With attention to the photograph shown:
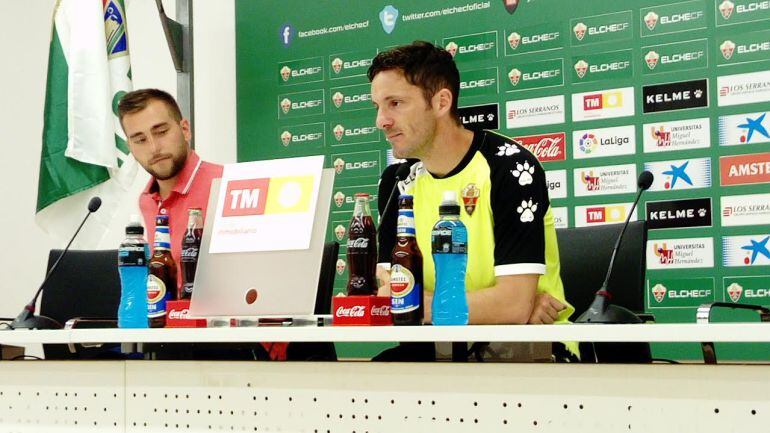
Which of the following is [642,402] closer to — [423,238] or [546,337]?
[546,337]

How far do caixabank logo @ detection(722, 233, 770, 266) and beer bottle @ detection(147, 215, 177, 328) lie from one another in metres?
1.97

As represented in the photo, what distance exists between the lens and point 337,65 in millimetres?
3793

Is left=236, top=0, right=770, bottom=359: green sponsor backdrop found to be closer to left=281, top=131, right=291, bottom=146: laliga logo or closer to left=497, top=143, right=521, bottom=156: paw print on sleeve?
left=281, top=131, right=291, bottom=146: laliga logo

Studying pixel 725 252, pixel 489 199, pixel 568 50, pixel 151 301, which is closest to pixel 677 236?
pixel 725 252

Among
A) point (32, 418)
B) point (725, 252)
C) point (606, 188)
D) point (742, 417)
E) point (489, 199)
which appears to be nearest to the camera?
point (742, 417)

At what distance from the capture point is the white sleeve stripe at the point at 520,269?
2.00m

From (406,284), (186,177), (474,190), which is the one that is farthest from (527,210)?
(186,177)

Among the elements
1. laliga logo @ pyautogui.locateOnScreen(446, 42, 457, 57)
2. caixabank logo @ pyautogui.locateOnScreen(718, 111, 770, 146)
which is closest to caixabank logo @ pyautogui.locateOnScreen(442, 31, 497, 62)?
laliga logo @ pyautogui.locateOnScreen(446, 42, 457, 57)

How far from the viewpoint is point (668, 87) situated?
314cm

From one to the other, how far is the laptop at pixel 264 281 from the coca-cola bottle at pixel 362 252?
7cm

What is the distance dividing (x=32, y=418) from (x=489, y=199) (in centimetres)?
113

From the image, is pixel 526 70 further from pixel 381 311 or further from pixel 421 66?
pixel 381 311

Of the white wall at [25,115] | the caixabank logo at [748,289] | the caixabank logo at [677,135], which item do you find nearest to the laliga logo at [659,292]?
the caixabank logo at [748,289]

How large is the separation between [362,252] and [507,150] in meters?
0.63
